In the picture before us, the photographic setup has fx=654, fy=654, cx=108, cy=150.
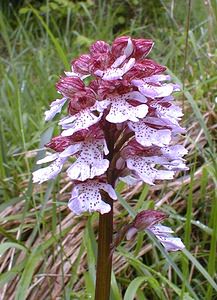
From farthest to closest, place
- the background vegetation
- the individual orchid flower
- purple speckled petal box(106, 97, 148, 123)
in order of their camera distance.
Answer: the background vegetation
the individual orchid flower
purple speckled petal box(106, 97, 148, 123)

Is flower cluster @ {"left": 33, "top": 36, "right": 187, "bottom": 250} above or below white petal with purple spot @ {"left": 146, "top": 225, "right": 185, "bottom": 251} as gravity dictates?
above

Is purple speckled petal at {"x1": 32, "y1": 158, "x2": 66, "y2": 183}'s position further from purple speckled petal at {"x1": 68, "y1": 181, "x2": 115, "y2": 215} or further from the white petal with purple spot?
the white petal with purple spot

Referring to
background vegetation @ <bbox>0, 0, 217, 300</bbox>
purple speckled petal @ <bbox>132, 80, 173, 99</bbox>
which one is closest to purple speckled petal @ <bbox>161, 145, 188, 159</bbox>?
purple speckled petal @ <bbox>132, 80, 173, 99</bbox>

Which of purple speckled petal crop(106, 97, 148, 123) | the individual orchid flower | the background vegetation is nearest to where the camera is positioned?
purple speckled petal crop(106, 97, 148, 123)

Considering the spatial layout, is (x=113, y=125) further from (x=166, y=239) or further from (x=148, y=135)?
(x=166, y=239)

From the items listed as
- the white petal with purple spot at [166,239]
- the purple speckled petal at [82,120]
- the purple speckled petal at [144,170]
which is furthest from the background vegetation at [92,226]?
the purple speckled petal at [82,120]

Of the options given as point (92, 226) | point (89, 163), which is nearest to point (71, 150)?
point (89, 163)

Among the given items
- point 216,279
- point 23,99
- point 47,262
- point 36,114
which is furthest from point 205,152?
point 23,99

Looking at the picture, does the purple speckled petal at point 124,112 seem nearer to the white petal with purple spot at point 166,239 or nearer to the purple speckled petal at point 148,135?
the purple speckled petal at point 148,135
